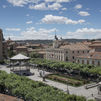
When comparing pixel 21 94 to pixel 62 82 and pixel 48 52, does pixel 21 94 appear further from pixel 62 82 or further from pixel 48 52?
pixel 48 52

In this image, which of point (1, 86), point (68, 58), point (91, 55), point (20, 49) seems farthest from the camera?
point (20, 49)

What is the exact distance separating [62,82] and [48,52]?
44735 millimetres

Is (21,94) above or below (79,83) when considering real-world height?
above

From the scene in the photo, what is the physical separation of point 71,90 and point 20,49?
9349cm

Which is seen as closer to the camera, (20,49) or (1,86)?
(1,86)

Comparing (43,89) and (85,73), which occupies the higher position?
(43,89)

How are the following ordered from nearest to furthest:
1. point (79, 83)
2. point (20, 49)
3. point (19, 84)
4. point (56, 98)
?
1. point (56, 98)
2. point (19, 84)
3. point (79, 83)
4. point (20, 49)

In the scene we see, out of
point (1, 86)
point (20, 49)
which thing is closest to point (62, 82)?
point (1, 86)

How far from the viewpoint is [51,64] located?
199 feet

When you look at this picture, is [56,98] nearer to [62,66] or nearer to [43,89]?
[43,89]

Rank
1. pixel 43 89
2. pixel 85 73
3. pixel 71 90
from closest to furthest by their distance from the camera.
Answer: pixel 43 89, pixel 71 90, pixel 85 73

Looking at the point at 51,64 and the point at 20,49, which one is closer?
the point at 51,64

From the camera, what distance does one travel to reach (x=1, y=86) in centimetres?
3167

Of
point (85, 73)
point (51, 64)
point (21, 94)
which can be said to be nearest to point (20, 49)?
point (51, 64)
